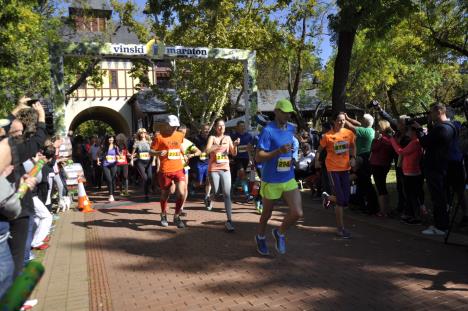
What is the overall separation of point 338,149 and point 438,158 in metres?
1.45

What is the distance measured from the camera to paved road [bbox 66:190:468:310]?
429 centimetres

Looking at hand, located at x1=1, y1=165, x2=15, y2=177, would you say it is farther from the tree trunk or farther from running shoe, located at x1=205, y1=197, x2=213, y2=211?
the tree trunk

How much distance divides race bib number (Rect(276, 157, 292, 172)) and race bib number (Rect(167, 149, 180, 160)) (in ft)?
8.71

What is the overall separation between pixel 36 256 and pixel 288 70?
23911mm

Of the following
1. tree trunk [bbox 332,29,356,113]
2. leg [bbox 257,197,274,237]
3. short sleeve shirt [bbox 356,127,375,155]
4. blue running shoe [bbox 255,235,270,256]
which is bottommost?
blue running shoe [bbox 255,235,270,256]

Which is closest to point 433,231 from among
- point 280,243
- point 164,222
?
point 280,243

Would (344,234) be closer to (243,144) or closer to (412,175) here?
(412,175)

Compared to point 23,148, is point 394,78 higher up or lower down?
higher up

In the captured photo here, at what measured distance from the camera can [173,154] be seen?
25.2 ft

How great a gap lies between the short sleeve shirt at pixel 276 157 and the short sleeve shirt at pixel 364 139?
328 cm

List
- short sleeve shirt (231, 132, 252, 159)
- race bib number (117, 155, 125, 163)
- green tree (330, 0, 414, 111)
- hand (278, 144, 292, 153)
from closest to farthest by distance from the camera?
hand (278, 144, 292, 153)
green tree (330, 0, 414, 111)
short sleeve shirt (231, 132, 252, 159)
race bib number (117, 155, 125, 163)

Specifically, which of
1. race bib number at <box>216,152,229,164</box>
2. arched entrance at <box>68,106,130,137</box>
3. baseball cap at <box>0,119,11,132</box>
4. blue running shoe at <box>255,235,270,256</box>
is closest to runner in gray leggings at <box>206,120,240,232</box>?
race bib number at <box>216,152,229,164</box>

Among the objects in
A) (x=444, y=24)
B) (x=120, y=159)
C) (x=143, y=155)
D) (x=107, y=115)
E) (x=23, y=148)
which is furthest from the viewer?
(x=107, y=115)

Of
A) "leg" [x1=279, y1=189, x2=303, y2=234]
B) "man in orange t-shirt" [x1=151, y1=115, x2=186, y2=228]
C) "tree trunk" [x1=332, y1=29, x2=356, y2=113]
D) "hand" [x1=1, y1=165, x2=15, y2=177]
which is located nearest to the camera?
"hand" [x1=1, y1=165, x2=15, y2=177]
